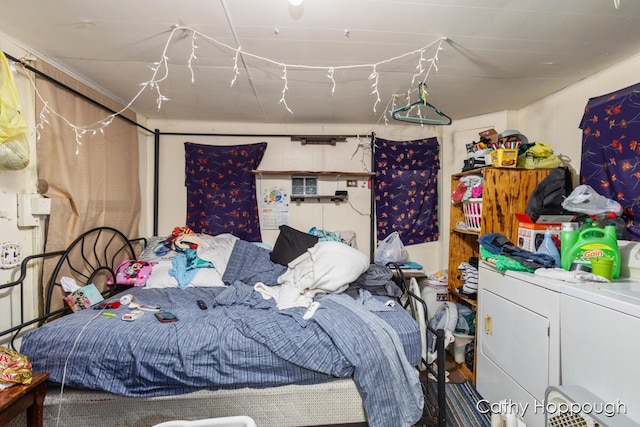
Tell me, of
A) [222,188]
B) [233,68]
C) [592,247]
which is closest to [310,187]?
[222,188]

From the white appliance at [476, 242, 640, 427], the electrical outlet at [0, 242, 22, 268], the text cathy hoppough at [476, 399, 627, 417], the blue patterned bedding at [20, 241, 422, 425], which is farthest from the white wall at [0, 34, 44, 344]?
the white appliance at [476, 242, 640, 427]

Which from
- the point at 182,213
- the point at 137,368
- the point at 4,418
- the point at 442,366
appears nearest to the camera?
the point at 4,418

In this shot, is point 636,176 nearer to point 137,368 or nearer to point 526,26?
point 526,26

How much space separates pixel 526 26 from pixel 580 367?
1.69 meters

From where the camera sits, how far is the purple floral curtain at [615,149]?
1646 mm

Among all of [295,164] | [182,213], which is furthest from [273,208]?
[182,213]

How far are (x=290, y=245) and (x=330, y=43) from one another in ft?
5.37

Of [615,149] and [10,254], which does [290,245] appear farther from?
[615,149]

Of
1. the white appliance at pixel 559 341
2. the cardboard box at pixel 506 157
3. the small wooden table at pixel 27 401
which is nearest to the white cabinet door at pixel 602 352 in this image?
the white appliance at pixel 559 341

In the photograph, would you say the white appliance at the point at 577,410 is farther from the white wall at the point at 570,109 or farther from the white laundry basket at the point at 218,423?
the white wall at the point at 570,109

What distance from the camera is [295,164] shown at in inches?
121

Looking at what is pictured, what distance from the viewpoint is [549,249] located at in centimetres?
174

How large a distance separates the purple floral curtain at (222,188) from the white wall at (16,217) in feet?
4.22

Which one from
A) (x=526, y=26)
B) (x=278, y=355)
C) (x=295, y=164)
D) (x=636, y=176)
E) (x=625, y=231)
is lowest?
(x=278, y=355)
